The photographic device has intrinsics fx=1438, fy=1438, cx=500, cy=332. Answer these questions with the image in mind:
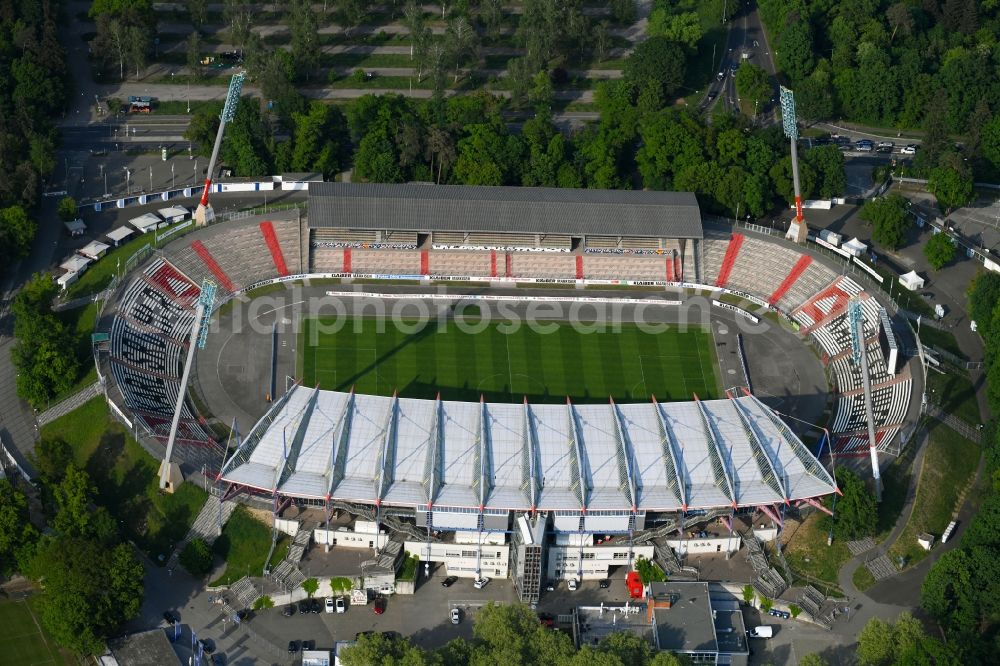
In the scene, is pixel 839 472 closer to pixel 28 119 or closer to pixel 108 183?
pixel 108 183

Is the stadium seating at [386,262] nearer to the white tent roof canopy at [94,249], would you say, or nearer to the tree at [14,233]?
the white tent roof canopy at [94,249]

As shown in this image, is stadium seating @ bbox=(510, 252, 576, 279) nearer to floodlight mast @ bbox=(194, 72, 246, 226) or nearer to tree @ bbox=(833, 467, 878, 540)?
floodlight mast @ bbox=(194, 72, 246, 226)

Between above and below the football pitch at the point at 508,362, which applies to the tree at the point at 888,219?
above

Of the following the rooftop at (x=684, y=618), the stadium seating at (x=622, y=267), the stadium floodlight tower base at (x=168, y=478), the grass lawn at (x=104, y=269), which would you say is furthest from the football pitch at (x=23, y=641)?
the stadium seating at (x=622, y=267)

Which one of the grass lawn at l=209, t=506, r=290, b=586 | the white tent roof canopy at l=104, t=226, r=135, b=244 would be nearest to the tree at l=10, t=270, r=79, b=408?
the white tent roof canopy at l=104, t=226, r=135, b=244

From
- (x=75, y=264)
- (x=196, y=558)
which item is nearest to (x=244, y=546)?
(x=196, y=558)

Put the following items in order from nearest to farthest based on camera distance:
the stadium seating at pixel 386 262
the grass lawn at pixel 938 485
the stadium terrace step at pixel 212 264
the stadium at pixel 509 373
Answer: the stadium at pixel 509 373, the grass lawn at pixel 938 485, the stadium terrace step at pixel 212 264, the stadium seating at pixel 386 262
